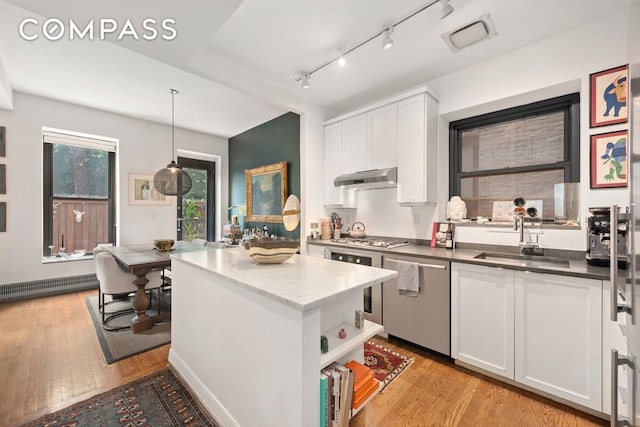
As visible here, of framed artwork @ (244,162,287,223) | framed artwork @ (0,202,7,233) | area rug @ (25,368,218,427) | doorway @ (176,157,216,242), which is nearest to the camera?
area rug @ (25,368,218,427)

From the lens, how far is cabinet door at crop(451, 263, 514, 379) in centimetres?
191

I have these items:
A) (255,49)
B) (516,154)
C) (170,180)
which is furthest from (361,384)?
(170,180)

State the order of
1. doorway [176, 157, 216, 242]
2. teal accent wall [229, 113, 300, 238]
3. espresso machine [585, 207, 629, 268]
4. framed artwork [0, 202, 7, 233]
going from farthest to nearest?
doorway [176, 157, 216, 242]
teal accent wall [229, 113, 300, 238]
framed artwork [0, 202, 7, 233]
espresso machine [585, 207, 629, 268]

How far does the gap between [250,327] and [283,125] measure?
11.6 feet

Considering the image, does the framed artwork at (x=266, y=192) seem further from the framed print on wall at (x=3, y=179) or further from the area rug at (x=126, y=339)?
the framed print on wall at (x=3, y=179)

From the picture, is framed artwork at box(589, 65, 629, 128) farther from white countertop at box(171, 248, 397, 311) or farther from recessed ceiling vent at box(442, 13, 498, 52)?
white countertop at box(171, 248, 397, 311)

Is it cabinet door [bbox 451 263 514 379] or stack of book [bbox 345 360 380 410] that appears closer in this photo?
stack of book [bbox 345 360 380 410]

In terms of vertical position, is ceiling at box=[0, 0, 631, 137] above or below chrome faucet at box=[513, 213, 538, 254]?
above

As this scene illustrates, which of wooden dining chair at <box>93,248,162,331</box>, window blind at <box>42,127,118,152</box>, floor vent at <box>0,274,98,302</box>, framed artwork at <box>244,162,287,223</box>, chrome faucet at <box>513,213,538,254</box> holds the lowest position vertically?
floor vent at <box>0,274,98,302</box>

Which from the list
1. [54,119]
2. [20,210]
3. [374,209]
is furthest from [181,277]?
[54,119]

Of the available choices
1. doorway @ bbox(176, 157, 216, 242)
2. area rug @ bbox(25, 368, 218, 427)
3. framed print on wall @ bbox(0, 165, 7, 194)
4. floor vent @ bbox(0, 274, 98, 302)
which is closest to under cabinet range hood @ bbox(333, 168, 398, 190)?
area rug @ bbox(25, 368, 218, 427)

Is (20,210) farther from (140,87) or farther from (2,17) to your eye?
(2,17)

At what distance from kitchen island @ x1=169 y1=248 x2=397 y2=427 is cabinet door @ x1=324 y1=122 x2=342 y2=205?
179 cm

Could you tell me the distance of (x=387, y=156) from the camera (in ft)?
9.76
